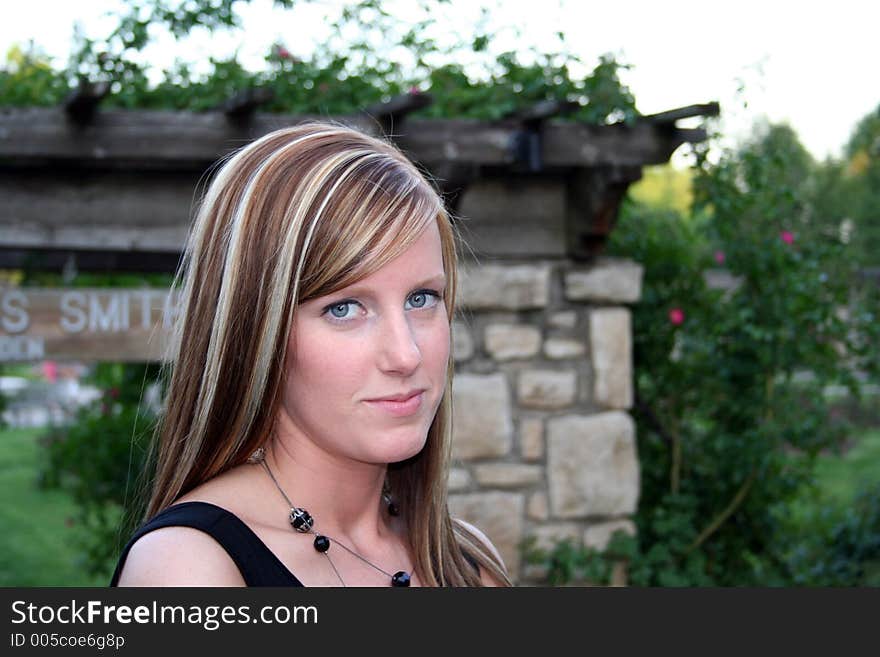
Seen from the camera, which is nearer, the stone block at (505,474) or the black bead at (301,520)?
the black bead at (301,520)

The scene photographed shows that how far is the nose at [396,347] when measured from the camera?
1172 mm

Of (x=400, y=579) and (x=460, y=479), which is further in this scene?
(x=460, y=479)

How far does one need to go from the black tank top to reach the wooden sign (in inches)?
108

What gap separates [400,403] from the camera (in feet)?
3.95

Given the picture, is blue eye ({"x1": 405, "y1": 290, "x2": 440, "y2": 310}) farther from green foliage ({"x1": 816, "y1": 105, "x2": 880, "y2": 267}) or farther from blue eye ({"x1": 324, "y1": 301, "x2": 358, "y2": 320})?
green foliage ({"x1": 816, "y1": 105, "x2": 880, "y2": 267})

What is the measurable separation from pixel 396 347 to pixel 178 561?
33 cm

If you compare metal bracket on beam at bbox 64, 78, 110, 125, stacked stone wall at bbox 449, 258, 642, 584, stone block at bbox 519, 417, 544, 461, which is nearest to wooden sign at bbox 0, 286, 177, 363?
metal bracket on beam at bbox 64, 78, 110, 125

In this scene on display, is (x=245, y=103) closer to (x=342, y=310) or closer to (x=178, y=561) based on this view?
(x=342, y=310)

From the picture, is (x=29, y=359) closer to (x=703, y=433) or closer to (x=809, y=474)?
(x=703, y=433)

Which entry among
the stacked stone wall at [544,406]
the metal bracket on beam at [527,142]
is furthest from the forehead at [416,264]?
the stacked stone wall at [544,406]

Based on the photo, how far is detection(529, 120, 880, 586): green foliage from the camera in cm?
427

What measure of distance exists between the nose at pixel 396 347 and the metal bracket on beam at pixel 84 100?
7.76ft

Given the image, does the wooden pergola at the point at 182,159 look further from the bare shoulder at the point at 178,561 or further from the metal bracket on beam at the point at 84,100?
the bare shoulder at the point at 178,561

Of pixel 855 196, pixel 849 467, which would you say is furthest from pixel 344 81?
pixel 855 196
